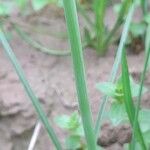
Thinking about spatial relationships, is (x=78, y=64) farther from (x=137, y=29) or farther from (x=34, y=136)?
(x=137, y=29)

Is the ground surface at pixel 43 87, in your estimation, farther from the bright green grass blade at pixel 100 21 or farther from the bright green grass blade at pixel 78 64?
the bright green grass blade at pixel 78 64

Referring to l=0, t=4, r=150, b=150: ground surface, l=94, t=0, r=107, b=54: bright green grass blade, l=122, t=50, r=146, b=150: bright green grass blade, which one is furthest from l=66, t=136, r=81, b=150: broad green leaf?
l=94, t=0, r=107, b=54: bright green grass blade

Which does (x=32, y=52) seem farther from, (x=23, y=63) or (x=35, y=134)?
(x=35, y=134)

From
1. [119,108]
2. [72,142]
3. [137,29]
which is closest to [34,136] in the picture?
[72,142]

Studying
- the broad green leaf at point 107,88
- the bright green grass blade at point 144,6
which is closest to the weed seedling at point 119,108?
the broad green leaf at point 107,88

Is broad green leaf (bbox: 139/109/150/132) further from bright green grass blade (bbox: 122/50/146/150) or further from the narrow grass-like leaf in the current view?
the narrow grass-like leaf

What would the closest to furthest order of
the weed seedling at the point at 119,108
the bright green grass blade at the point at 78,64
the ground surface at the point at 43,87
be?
1. the bright green grass blade at the point at 78,64
2. the weed seedling at the point at 119,108
3. the ground surface at the point at 43,87
